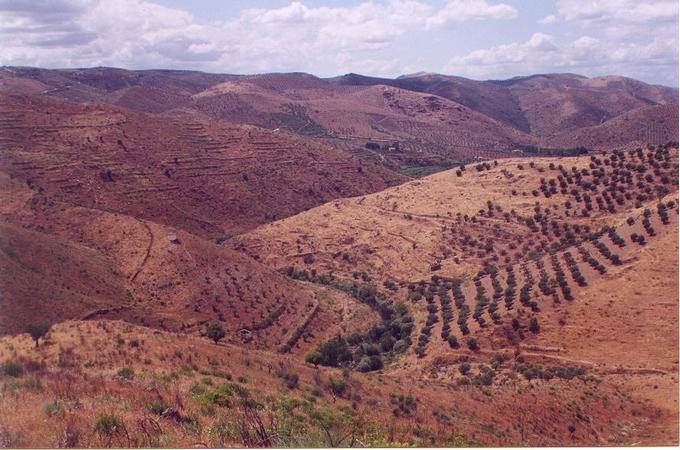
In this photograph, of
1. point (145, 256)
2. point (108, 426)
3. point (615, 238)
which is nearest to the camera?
point (108, 426)

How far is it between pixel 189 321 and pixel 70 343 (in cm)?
1310

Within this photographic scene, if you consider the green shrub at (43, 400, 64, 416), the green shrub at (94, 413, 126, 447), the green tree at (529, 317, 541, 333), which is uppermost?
the green shrub at (94, 413, 126, 447)

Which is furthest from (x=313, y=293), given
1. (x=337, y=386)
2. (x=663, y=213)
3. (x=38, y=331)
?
(x=663, y=213)

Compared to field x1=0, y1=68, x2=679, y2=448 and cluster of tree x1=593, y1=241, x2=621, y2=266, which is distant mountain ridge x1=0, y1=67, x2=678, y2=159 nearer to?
field x1=0, y1=68, x2=679, y2=448

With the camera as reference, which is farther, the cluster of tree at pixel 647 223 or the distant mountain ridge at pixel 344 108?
the distant mountain ridge at pixel 344 108

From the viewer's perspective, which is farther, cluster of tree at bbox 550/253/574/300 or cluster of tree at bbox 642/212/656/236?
cluster of tree at bbox 642/212/656/236

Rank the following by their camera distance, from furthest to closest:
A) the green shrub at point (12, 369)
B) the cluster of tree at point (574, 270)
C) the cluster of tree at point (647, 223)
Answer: the cluster of tree at point (647, 223) < the cluster of tree at point (574, 270) < the green shrub at point (12, 369)

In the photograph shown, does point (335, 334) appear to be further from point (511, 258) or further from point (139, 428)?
point (139, 428)

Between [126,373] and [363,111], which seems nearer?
[126,373]

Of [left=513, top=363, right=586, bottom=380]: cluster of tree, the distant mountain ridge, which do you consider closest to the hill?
the distant mountain ridge

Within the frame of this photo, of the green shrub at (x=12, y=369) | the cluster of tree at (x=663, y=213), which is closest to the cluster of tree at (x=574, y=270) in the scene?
the cluster of tree at (x=663, y=213)

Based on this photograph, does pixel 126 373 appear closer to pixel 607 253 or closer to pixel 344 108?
pixel 607 253

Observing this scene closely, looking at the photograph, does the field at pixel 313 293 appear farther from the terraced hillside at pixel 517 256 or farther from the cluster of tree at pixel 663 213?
the cluster of tree at pixel 663 213

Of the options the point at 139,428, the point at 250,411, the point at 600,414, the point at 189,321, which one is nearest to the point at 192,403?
the point at 250,411
